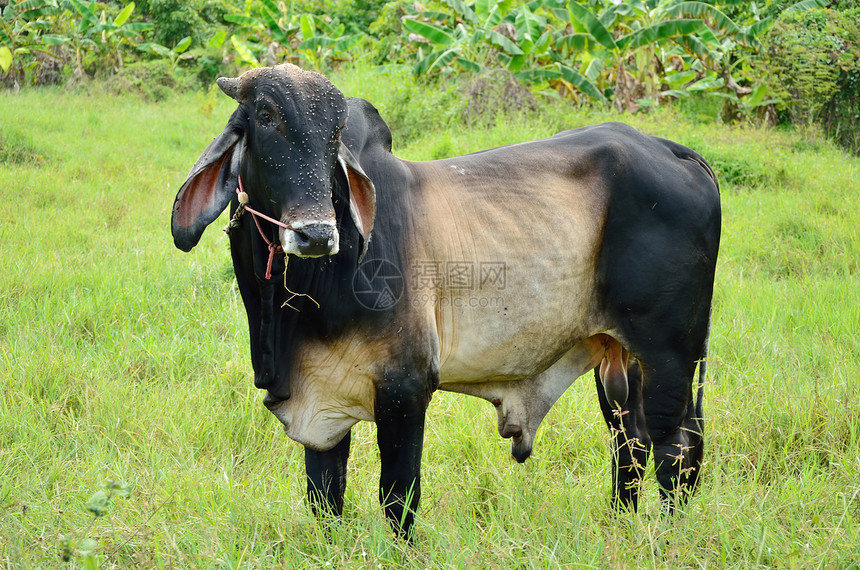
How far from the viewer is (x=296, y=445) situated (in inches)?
135

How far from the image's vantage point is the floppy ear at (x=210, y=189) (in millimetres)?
2260

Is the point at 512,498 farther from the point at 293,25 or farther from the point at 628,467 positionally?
the point at 293,25

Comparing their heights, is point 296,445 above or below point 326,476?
below

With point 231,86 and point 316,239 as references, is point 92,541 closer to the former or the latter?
point 316,239

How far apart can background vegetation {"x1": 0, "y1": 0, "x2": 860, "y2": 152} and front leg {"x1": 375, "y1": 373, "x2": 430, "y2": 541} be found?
266 inches

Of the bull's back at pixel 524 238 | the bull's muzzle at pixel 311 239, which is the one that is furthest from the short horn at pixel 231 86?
the bull's back at pixel 524 238

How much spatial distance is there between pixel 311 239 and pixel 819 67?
8.66 metres

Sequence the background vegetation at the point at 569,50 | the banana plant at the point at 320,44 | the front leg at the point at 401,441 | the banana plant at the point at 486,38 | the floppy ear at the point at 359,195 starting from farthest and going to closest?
the banana plant at the point at 320,44, the banana plant at the point at 486,38, the background vegetation at the point at 569,50, the front leg at the point at 401,441, the floppy ear at the point at 359,195

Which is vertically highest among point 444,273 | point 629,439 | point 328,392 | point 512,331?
point 444,273

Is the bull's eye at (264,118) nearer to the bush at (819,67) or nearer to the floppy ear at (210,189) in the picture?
the floppy ear at (210,189)

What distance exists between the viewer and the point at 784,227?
5969mm

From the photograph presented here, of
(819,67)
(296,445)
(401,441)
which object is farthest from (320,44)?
(401,441)

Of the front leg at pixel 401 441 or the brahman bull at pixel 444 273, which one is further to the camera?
the front leg at pixel 401 441

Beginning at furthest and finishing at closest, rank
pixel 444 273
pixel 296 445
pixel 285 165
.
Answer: pixel 296 445
pixel 444 273
pixel 285 165
